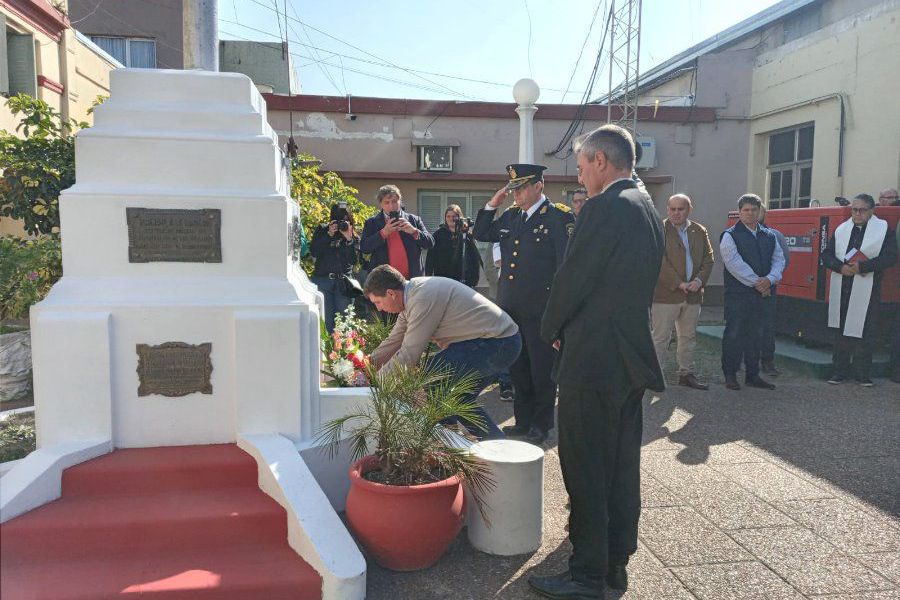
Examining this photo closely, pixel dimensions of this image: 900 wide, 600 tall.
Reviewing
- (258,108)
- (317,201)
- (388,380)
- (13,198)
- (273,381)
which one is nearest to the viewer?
(388,380)

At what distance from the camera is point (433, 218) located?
1312 cm

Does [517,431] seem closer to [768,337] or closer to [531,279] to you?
[531,279]

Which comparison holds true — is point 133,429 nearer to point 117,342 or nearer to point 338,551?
point 117,342

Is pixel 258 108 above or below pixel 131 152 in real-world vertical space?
above

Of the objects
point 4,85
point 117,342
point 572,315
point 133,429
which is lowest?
point 133,429

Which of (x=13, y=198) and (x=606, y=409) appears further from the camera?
(x=13, y=198)

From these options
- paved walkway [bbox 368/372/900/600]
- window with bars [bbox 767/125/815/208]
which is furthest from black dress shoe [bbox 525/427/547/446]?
window with bars [bbox 767/125/815/208]

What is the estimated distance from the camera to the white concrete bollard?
3.33 meters

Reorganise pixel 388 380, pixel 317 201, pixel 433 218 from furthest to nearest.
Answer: pixel 433 218 → pixel 317 201 → pixel 388 380

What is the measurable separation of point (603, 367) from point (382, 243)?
3904 millimetres

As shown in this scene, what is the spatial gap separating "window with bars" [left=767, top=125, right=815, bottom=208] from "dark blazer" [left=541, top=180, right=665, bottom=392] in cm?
1072

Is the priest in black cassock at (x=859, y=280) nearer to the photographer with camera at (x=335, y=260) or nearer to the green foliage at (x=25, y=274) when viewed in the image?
the photographer with camera at (x=335, y=260)

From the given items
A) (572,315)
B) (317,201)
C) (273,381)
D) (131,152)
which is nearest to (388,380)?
(273,381)

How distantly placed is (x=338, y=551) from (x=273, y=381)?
1.10 meters
